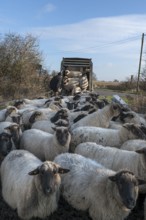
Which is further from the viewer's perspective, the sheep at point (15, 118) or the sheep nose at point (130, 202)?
the sheep at point (15, 118)

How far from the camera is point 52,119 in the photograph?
35.8 feet

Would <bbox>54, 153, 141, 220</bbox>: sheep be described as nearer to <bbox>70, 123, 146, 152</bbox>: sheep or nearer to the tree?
<bbox>70, 123, 146, 152</bbox>: sheep

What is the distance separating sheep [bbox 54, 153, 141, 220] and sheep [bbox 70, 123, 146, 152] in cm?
209

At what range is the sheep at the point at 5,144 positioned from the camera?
8102 millimetres

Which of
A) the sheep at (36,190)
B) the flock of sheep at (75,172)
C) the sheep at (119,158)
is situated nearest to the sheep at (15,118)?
the flock of sheep at (75,172)

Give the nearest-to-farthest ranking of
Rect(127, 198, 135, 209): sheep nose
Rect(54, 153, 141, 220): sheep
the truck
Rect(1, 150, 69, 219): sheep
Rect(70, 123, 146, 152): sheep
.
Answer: Rect(127, 198, 135, 209): sheep nose, Rect(54, 153, 141, 220): sheep, Rect(1, 150, 69, 219): sheep, Rect(70, 123, 146, 152): sheep, the truck

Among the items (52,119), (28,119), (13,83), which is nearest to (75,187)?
(52,119)

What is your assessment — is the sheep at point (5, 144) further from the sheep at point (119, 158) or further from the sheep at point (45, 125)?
the sheep at point (45, 125)

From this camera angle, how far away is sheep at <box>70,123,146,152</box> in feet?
27.3

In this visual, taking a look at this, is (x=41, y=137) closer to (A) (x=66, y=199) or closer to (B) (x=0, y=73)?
(A) (x=66, y=199)

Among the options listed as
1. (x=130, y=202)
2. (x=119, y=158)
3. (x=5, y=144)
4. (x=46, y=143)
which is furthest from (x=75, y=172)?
(x=5, y=144)

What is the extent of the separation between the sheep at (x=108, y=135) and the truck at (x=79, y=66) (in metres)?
16.1

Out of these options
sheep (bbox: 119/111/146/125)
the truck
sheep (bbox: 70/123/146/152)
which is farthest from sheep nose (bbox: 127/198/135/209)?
the truck

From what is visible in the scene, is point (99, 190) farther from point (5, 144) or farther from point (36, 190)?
point (5, 144)
